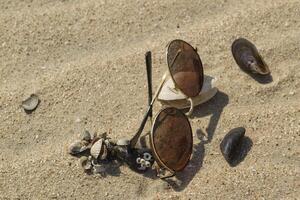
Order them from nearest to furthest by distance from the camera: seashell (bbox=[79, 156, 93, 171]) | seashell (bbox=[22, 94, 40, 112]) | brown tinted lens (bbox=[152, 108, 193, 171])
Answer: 1. brown tinted lens (bbox=[152, 108, 193, 171])
2. seashell (bbox=[79, 156, 93, 171])
3. seashell (bbox=[22, 94, 40, 112])

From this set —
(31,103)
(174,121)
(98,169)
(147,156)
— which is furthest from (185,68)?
(31,103)

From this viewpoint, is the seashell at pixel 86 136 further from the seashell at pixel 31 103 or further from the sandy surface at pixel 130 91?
the seashell at pixel 31 103

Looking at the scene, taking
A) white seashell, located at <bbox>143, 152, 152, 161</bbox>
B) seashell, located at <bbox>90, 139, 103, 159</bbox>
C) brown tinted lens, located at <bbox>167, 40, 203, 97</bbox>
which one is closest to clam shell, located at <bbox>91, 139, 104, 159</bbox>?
seashell, located at <bbox>90, 139, 103, 159</bbox>

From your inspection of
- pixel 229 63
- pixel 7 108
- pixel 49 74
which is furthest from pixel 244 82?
pixel 7 108

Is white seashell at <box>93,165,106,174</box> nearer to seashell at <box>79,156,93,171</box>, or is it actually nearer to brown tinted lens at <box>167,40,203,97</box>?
seashell at <box>79,156,93,171</box>

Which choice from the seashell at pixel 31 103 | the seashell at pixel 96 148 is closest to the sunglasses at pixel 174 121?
the seashell at pixel 96 148

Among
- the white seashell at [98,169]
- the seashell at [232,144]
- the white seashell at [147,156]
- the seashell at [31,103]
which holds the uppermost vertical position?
the seashell at [31,103]

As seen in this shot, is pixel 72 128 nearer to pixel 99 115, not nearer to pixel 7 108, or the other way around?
pixel 99 115
